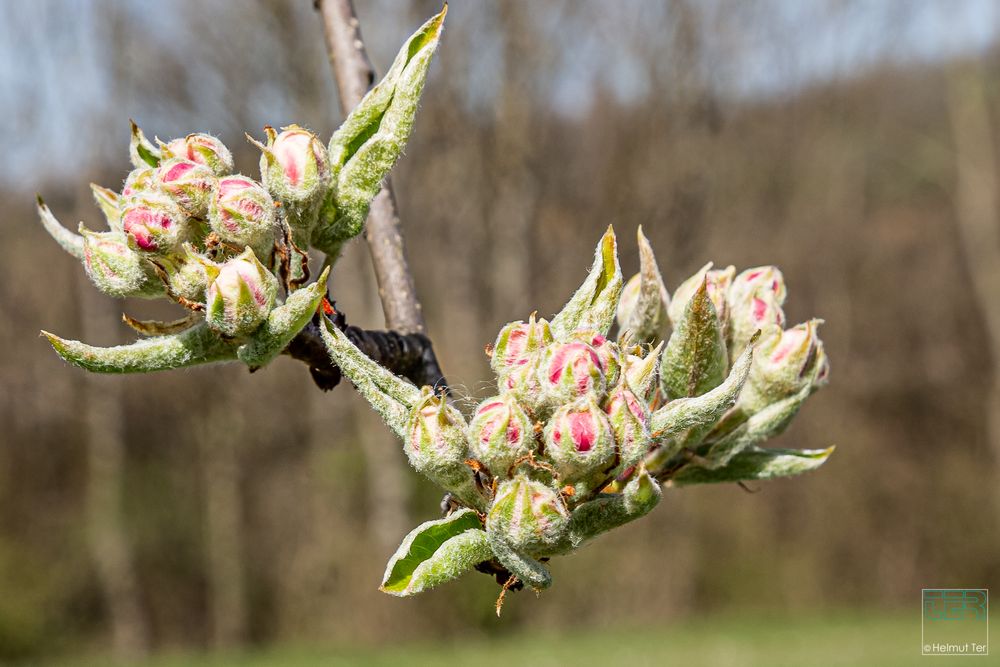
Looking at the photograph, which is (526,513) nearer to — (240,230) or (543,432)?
(543,432)

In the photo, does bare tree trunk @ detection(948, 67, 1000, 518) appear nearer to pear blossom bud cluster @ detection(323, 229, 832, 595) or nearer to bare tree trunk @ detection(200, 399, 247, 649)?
bare tree trunk @ detection(200, 399, 247, 649)

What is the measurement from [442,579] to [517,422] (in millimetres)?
178

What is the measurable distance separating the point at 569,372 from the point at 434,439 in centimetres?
15

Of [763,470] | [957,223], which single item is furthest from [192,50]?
[957,223]

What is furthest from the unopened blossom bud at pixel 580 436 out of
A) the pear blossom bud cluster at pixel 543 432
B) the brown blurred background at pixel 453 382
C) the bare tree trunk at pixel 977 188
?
the bare tree trunk at pixel 977 188

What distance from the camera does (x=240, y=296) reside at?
3.25ft

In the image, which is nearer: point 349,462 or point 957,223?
point 349,462

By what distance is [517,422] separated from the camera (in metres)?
0.99

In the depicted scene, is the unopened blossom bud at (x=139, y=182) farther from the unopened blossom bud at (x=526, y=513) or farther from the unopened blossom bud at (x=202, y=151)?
the unopened blossom bud at (x=526, y=513)

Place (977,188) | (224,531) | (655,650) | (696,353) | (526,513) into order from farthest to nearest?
(977,188) → (224,531) → (655,650) → (696,353) → (526,513)

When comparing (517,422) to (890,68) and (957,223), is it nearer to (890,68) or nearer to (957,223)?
(890,68)

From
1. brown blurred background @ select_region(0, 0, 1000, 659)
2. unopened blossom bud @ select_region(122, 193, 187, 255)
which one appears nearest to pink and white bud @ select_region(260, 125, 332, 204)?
unopened blossom bud @ select_region(122, 193, 187, 255)

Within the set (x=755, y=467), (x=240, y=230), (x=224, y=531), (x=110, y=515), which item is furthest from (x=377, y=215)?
(x=224, y=531)

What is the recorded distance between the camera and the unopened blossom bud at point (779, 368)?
4.32 feet
